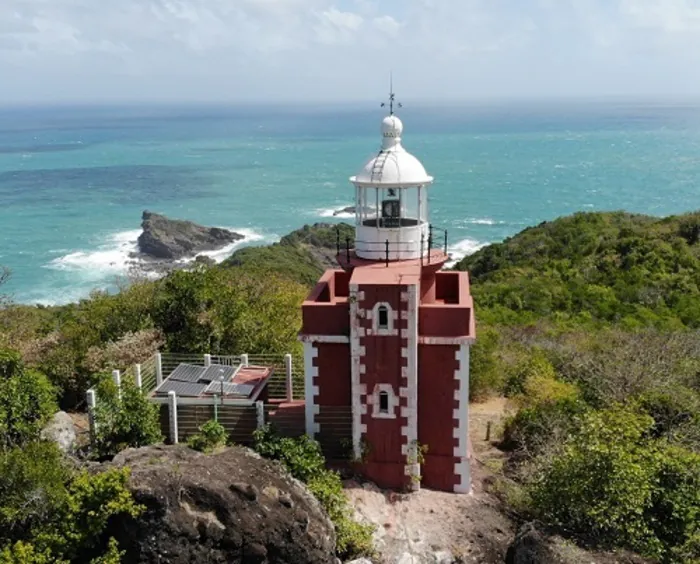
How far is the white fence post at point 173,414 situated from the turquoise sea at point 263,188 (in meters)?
42.5

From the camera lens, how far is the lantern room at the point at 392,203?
13.5 m

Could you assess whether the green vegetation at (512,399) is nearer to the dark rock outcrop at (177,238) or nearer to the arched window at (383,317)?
the arched window at (383,317)

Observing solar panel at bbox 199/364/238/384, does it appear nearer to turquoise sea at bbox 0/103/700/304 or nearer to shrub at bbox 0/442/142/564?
shrub at bbox 0/442/142/564

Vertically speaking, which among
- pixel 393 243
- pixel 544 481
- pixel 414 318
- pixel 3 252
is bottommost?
pixel 3 252

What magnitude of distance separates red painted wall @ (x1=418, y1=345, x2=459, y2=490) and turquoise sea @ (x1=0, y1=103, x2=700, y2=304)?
147 feet

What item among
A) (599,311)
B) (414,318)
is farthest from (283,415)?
(599,311)

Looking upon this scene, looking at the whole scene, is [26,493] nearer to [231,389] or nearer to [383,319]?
[231,389]

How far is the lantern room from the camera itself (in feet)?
44.4

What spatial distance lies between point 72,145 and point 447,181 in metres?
100

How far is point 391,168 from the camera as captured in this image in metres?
13.5

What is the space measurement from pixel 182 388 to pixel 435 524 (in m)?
5.76

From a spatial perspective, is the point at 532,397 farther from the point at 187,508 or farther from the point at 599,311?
the point at 599,311

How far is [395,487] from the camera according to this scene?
1369 centimetres

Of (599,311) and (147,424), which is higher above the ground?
(147,424)
